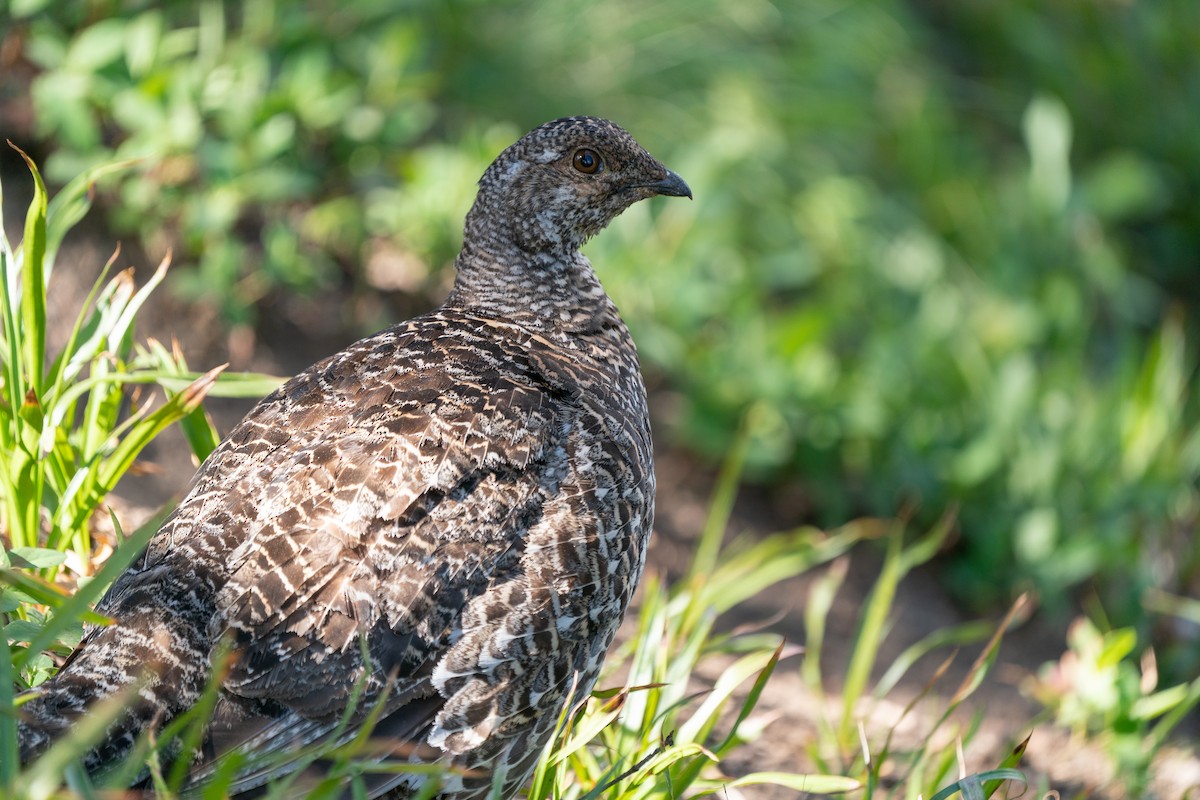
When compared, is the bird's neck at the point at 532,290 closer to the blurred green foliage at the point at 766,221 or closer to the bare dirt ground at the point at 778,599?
the bare dirt ground at the point at 778,599

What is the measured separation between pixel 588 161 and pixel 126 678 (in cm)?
184

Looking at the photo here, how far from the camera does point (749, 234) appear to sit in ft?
21.1

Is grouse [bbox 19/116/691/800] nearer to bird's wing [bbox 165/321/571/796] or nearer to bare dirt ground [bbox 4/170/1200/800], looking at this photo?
bird's wing [bbox 165/321/571/796]

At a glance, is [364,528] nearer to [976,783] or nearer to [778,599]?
[976,783]

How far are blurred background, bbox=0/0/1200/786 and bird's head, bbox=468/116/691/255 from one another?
3.16 feet

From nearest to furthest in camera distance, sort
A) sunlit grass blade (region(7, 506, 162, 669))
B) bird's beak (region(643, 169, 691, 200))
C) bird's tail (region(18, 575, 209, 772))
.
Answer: sunlit grass blade (region(7, 506, 162, 669)) < bird's tail (region(18, 575, 209, 772)) < bird's beak (region(643, 169, 691, 200))

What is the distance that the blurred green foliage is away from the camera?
14.7ft

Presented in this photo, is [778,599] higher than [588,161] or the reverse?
the reverse

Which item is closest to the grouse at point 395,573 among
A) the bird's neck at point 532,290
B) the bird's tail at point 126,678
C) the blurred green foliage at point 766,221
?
the bird's tail at point 126,678

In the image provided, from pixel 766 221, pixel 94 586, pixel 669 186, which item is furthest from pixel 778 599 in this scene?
pixel 94 586

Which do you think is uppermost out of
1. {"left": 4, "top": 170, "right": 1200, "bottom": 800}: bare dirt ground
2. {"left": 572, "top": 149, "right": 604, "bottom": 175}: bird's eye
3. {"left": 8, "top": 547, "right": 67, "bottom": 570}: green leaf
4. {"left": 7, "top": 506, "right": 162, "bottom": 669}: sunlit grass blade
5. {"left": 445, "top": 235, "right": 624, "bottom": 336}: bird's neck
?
{"left": 572, "top": 149, "right": 604, "bottom": 175}: bird's eye

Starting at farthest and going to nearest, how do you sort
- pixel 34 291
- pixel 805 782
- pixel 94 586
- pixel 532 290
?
pixel 532 290 < pixel 34 291 < pixel 805 782 < pixel 94 586

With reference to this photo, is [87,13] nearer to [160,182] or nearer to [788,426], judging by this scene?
[160,182]

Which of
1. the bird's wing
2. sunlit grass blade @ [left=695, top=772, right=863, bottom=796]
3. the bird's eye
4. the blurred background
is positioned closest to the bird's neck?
the bird's eye
